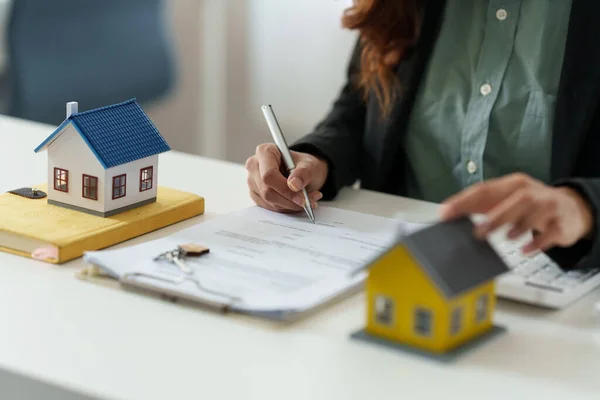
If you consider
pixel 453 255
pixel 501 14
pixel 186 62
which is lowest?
pixel 186 62

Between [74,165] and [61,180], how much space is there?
1.2 inches

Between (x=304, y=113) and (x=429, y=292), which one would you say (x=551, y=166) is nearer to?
(x=429, y=292)

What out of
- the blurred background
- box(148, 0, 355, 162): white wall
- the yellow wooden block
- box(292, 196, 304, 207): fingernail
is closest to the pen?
box(292, 196, 304, 207): fingernail

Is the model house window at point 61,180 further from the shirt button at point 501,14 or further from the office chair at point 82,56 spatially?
the office chair at point 82,56

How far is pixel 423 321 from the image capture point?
766 millimetres

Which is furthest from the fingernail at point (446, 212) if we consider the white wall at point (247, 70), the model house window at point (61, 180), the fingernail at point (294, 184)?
the white wall at point (247, 70)

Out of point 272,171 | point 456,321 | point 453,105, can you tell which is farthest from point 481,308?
point 453,105

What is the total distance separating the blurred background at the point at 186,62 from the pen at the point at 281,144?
5.25 ft

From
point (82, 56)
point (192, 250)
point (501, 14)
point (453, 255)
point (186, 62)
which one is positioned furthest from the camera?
point (186, 62)

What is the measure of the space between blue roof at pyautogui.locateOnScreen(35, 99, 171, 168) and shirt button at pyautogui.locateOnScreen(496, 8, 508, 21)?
0.54 m

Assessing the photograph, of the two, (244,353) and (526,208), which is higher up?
(526,208)

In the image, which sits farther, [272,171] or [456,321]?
[272,171]

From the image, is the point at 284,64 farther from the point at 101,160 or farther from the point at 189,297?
the point at 189,297

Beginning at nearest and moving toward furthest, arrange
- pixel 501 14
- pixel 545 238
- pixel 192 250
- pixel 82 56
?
1. pixel 545 238
2. pixel 192 250
3. pixel 501 14
4. pixel 82 56
